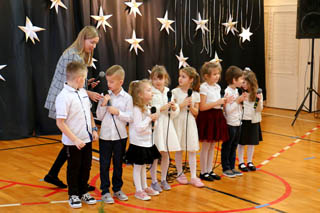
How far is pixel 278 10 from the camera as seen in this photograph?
27.2ft

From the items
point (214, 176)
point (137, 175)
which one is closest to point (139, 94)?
point (137, 175)

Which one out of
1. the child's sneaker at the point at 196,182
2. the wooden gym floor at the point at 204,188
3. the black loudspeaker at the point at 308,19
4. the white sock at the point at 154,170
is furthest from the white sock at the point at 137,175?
the black loudspeaker at the point at 308,19

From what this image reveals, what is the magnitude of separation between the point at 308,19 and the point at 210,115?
371 centimetres

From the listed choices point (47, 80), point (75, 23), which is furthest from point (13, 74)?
point (75, 23)

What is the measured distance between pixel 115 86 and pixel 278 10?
5.73 m

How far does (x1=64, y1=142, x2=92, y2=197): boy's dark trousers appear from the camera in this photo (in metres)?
3.36

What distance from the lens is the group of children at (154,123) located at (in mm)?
3340

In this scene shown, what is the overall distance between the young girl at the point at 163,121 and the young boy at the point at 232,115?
2.18 feet

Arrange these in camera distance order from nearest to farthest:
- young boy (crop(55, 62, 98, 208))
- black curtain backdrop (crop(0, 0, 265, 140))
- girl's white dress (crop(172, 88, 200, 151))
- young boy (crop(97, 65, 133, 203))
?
young boy (crop(55, 62, 98, 208)), young boy (crop(97, 65, 133, 203)), girl's white dress (crop(172, 88, 200, 151)), black curtain backdrop (crop(0, 0, 265, 140))

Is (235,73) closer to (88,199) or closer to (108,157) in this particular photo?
(108,157)

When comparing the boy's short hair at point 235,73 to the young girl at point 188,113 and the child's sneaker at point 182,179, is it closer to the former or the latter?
the young girl at point 188,113

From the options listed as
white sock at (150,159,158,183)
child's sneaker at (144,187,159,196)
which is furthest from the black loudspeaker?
child's sneaker at (144,187,159,196)

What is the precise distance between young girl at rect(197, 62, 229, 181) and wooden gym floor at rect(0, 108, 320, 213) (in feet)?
1.15

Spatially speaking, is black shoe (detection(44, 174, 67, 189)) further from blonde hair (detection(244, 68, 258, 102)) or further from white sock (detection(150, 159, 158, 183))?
blonde hair (detection(244, 68, 258, 102))
